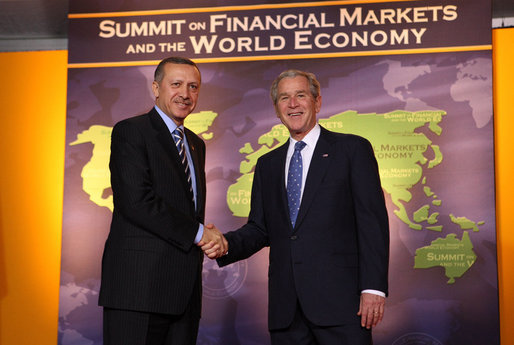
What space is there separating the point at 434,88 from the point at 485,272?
53.2 inches

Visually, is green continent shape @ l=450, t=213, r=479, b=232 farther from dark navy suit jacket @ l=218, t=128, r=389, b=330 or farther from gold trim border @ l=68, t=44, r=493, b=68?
dark navy suit jacket @ l=218, t=128, r=389, b=330

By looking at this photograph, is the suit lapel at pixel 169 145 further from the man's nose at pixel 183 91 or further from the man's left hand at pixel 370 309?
the man's left hand at pixel 370 309

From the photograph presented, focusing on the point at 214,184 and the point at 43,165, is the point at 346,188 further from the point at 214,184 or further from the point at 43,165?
the point at 43,165

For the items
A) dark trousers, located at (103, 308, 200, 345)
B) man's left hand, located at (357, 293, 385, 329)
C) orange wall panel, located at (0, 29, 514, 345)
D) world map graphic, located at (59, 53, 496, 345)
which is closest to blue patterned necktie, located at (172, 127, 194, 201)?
dark trousers, located at (103, 308, 200, 345)

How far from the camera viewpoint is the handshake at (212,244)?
270 cm

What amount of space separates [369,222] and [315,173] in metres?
0.31

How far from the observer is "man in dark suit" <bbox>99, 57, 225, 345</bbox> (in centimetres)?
252

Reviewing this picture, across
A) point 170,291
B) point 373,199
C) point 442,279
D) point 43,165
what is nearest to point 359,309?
point 373,199

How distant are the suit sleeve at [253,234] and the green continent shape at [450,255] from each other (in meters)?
1.84

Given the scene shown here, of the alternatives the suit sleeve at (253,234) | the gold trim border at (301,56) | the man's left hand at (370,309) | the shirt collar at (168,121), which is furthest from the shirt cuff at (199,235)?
the gold trim border at (301,56)

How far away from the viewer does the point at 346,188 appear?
257cm

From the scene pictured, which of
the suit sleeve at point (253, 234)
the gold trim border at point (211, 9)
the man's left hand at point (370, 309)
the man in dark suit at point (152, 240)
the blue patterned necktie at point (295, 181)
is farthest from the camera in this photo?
the gold trim border at point (211, 9)

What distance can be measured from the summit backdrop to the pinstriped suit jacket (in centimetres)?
194

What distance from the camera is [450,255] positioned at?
4312 millimetres
